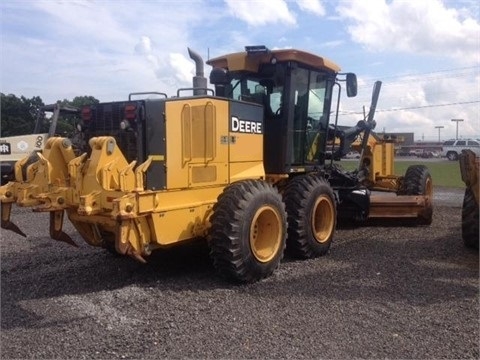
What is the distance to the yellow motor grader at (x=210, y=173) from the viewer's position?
5.37 m

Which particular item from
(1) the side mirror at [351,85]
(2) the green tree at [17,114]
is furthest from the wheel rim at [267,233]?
(2) the green tree at [17,114]

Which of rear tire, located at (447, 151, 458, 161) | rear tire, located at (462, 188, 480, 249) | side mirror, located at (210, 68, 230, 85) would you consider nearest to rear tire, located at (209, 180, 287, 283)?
side mirror, located at (210, 68, 230, 85)

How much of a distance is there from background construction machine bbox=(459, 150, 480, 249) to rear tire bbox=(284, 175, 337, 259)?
6.25ft

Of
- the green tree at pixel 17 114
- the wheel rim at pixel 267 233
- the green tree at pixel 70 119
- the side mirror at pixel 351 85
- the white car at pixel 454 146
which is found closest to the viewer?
the wheel rim at pixel 267 233

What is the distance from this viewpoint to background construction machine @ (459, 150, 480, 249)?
22.6 ft

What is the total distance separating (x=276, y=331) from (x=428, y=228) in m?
6.11

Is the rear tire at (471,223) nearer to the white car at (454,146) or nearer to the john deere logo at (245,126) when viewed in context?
the john deere logo at (245,126)

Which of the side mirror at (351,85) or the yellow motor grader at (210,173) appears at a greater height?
the side mirror at (351,85)

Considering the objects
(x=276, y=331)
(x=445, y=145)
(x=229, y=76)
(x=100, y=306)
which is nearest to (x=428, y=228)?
(x=229, y=76)

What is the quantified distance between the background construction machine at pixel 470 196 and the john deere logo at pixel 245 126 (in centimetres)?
286

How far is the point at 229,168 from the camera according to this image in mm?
6422

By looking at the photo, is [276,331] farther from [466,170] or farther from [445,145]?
[445,145]

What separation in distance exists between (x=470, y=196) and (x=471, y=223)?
51 centimetres

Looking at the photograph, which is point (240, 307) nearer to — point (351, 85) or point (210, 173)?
point (210, 173)
